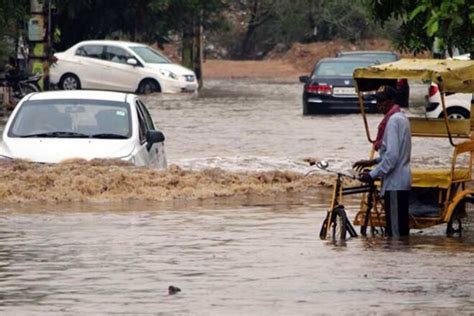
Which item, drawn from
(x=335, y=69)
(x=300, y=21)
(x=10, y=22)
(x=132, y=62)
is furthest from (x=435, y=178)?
(x=300, y=21)

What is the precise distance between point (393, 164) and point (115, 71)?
3161cm

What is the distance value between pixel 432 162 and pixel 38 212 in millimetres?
9313

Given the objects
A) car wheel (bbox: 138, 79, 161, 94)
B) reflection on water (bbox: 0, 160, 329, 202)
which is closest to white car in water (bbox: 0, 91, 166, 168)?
reflection on water (bbox: 0, 160, 329, 202)

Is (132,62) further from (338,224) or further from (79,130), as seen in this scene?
(338,224)

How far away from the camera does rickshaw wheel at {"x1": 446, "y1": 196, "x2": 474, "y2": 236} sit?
15492 mm

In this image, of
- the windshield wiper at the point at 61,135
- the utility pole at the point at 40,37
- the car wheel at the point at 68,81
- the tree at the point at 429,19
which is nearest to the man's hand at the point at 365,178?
the tree at the point at 429,19

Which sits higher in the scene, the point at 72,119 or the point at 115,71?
the point at 72,119

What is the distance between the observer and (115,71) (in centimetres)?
4600

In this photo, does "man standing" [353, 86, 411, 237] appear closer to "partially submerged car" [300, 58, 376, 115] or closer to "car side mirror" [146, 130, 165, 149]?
"car side mirror" [146, 130, 165, 149]

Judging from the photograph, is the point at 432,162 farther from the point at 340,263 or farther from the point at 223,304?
the point at 223,304

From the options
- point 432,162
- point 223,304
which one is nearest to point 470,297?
point 223,304

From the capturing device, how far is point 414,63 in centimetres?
1617

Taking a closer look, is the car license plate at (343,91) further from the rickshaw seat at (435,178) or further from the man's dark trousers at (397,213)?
the man's dark trousers at (397,213)

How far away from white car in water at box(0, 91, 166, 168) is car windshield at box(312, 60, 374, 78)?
59.7 ft
